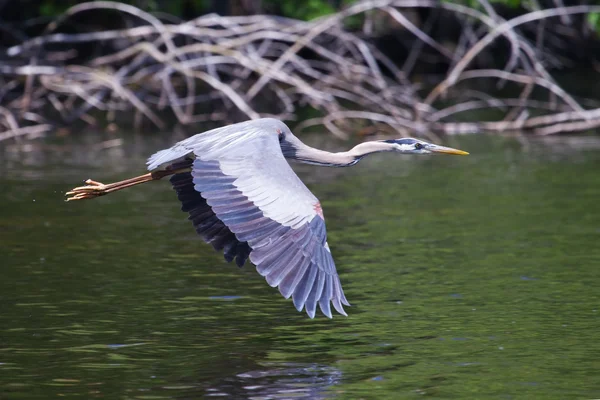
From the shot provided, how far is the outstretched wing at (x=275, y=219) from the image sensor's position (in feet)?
21.5

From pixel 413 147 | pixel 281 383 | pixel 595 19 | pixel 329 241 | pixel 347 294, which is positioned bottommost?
pixel 329 241

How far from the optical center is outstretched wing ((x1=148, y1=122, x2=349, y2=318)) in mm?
6555

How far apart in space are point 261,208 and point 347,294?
6.60 ft

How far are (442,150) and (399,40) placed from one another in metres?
17.1

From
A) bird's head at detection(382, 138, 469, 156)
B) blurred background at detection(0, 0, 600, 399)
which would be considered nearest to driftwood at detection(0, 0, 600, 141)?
blurred background at detection(0, 0, 600, 399)

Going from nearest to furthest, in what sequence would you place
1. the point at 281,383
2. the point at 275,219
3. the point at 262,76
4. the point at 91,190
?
the point at 281,383, the point at 275,219, the point at 91,190, the point at 262,76

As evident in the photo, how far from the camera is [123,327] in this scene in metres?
7.71

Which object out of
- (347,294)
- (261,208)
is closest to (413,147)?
(347,294)

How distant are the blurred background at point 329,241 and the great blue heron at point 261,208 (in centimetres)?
51

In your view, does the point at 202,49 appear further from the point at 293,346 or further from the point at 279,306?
the point at 293,346

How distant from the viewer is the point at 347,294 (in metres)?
8.73

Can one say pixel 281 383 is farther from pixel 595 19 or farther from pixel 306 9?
pixel 306 9

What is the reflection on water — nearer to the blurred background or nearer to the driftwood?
the blurred background

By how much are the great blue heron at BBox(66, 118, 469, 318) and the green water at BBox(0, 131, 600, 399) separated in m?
0.51
